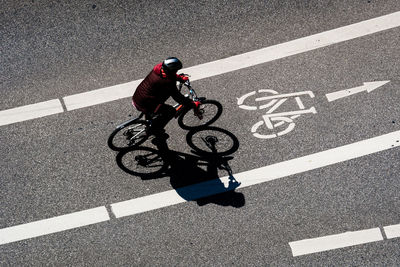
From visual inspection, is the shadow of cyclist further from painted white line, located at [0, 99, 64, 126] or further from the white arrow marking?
the white arrow marking

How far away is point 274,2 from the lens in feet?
28.4

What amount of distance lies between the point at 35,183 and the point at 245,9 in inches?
192

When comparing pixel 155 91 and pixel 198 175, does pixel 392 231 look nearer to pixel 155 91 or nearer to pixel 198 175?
pixel 198 175

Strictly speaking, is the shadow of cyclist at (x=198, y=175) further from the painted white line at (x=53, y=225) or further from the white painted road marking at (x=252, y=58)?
the white painted road marking at (x=252, y=58)

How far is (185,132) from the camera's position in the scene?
306 inches

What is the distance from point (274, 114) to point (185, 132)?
1535 mm

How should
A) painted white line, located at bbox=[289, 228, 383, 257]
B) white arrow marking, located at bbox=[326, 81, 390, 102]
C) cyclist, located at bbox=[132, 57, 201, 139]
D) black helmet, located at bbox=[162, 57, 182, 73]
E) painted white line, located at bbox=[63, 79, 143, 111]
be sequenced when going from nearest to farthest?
black helmet, located at bbox=[162, 57, 182, 73] < cyclist, located at bbox=[132, 57, 201, 139] < painted white line, located at bbox=[289, 228, 383, 257] < white arrow marking, located at bbox=[326, 81, 390, 102] < painted white line, located at bbox=[63, 79, 143, 111]

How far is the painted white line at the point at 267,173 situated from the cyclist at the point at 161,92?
1.18 meters

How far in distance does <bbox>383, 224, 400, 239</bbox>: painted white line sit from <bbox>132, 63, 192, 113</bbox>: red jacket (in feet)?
11.7

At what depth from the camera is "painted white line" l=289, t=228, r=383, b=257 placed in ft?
22.6

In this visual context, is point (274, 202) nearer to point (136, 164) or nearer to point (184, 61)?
point (136, 164)

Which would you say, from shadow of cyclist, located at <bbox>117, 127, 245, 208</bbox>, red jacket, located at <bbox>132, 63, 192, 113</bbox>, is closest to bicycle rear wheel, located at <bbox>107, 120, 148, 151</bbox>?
shadow of cyclist, located at <bbox>117, 127, 245, 208</bbox>

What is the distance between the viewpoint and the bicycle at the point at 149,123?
7241mm

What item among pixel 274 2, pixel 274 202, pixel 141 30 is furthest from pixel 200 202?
pixel 274 2
